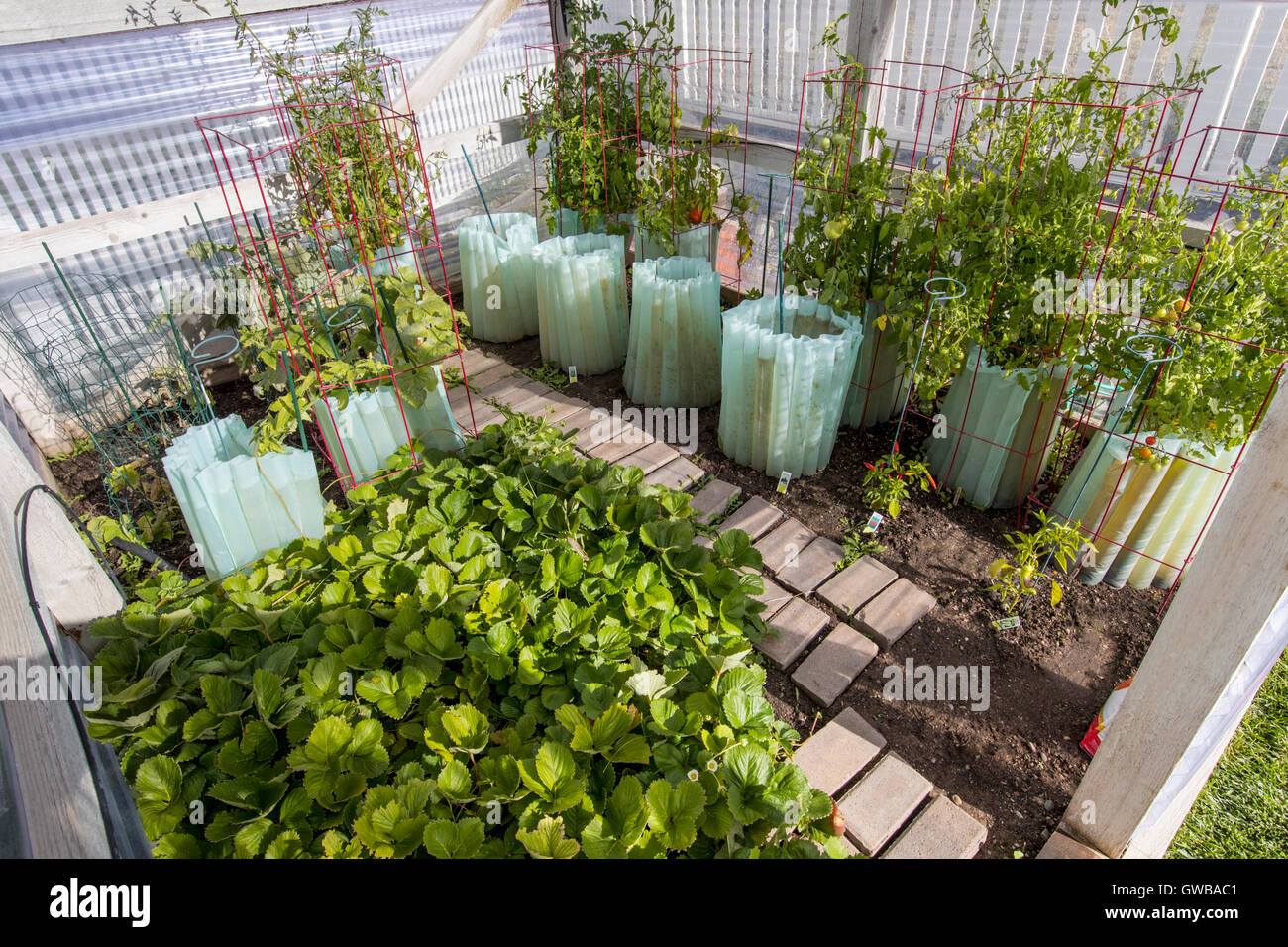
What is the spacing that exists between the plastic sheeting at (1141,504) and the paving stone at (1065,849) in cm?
110

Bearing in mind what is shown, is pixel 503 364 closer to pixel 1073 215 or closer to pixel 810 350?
pixel 810 350

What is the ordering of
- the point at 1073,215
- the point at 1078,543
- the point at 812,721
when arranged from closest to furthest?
the point at 812,721 → the point at 1073,215 → the point at 1078,543

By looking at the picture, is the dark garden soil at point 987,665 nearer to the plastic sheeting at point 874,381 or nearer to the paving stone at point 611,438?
the plastic sheeting at point 874,381

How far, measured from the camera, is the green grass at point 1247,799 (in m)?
2.03

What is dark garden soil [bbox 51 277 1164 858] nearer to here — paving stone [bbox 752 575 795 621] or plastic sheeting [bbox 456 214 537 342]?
paving stone [bbox 752 575 795 621]

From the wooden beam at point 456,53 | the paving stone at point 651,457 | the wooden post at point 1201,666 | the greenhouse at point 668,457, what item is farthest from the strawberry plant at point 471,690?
the wooden beam at point 456,53

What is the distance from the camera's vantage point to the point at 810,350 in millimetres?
2826

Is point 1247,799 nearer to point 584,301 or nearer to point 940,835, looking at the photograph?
point 940,835

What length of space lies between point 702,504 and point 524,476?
0.78 m

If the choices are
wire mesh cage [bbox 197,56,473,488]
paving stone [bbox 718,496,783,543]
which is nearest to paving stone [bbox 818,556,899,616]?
paving stone [bbox 718,496,783,543]

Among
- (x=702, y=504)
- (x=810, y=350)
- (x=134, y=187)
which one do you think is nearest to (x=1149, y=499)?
(x=810, y=350)
